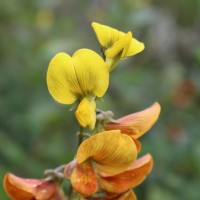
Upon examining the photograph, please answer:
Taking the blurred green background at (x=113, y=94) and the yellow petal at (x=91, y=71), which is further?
the blurred green background at (x=113, y=94)

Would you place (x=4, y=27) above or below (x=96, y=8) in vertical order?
above

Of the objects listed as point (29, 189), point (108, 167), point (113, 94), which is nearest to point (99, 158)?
point (108, 167)

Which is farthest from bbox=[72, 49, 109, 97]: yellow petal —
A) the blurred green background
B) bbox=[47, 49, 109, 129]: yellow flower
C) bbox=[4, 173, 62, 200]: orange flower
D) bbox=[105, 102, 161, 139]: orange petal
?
the blurred green background

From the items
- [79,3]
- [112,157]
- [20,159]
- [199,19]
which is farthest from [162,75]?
[112,157]

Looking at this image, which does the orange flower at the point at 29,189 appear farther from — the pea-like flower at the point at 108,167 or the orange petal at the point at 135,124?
the orange petal at the point at 135,124

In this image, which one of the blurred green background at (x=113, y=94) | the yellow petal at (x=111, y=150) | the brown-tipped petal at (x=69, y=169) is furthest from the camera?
the blurred green background at (x=113, y=94)

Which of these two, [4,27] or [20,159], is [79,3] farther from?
[20,159]

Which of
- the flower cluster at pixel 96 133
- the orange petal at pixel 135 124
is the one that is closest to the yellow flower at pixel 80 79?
the flower cluster at pixel 96 133
